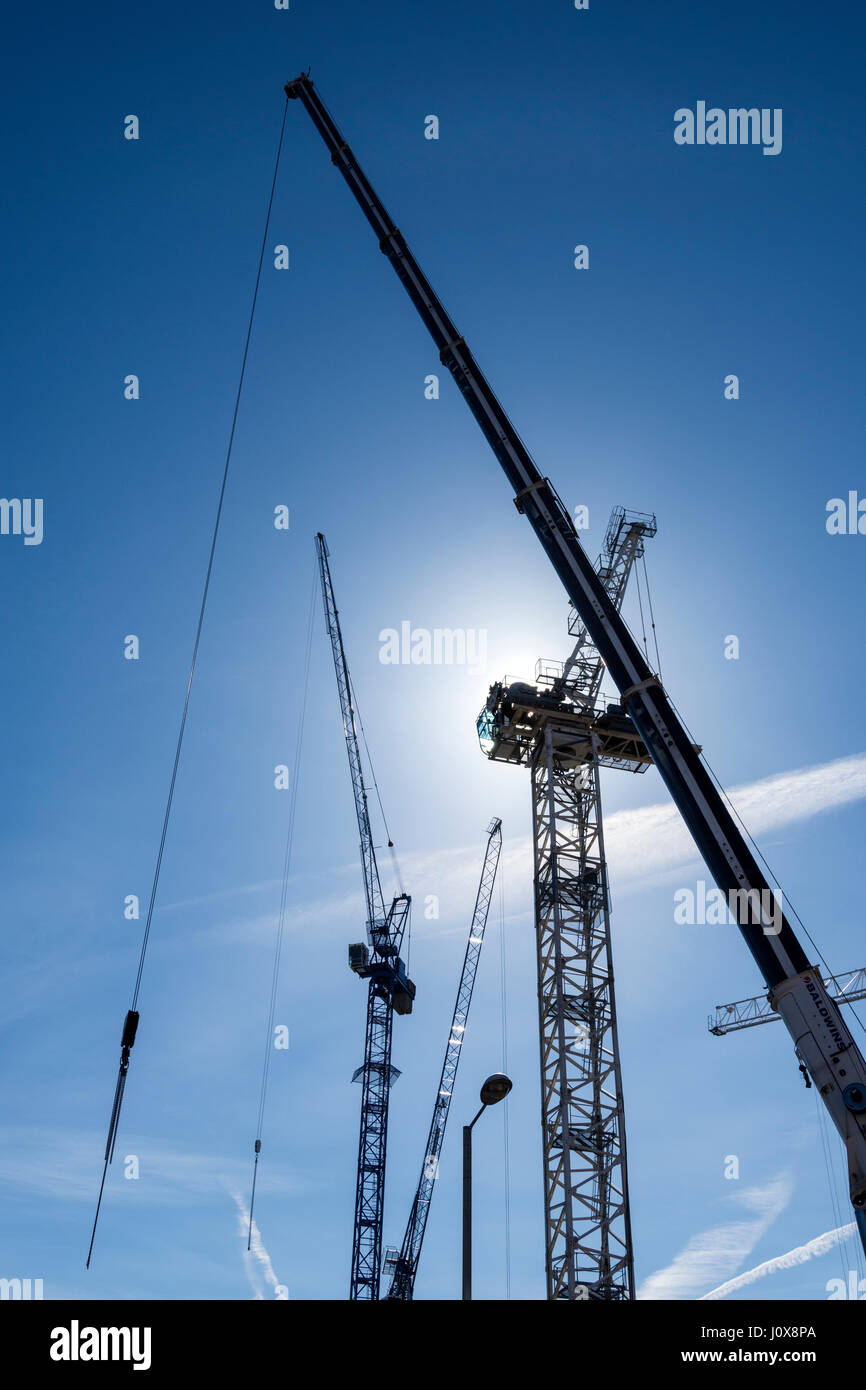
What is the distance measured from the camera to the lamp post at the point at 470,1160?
65.6 ft

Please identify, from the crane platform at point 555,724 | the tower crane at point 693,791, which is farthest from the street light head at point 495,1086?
the crane platform at point 555,724

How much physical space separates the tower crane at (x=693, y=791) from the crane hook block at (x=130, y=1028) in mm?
15336

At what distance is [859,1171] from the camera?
2255cm

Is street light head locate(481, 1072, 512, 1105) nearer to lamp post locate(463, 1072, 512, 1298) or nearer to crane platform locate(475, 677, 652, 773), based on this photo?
lamp post locate(463, 1072, 512, 1298)

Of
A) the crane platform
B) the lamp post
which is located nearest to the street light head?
the lamp post

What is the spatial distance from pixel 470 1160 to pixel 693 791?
1207cm

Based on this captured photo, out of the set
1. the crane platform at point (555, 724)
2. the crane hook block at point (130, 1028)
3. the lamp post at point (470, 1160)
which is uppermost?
Result: the crane platform at point (555, 724)

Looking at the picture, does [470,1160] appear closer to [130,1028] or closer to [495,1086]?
[495,1086]

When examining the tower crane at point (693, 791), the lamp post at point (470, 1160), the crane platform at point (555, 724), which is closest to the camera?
the lamp post at point (470, 1160)

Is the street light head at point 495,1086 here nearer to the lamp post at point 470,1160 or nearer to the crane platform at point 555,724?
the lamp post at point 470,1160

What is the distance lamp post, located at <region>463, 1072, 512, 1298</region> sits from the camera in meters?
20.0

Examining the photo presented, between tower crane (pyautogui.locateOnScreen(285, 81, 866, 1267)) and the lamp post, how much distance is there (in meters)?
7.97
